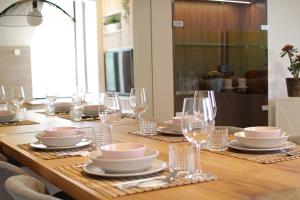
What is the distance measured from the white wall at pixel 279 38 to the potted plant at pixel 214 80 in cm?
67

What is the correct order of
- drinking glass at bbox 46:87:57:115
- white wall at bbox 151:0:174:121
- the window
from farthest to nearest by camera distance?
the window < white wall at bbox 151:0:174:121 < drinking glass at bbox 46:87:57:115

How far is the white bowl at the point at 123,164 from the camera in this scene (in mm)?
1246

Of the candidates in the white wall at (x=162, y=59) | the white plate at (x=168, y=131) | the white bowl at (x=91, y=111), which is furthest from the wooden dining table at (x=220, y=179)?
the white wall at (x=162, y=59)

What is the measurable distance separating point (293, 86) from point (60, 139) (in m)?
2.83

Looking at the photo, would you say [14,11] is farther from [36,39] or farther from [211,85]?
[36,39]

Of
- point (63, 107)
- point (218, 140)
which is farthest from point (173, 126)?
point (63, 107)

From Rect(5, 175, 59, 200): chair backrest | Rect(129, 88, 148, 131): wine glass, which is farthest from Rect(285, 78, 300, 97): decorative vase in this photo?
Rect(5, 175, 59, 200): chair backrest

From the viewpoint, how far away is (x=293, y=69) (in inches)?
164

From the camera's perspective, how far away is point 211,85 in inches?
151

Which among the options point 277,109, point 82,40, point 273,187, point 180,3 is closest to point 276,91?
point 277,109

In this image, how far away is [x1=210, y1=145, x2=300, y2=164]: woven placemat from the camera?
4.79 ft

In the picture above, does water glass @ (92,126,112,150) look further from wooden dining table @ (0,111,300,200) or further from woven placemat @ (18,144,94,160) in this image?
wooden dining table @ (0,111,300,200)

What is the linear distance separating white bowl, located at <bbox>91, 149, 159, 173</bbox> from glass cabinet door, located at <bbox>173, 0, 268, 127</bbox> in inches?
95.4

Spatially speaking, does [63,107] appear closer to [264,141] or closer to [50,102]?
[50,102]
